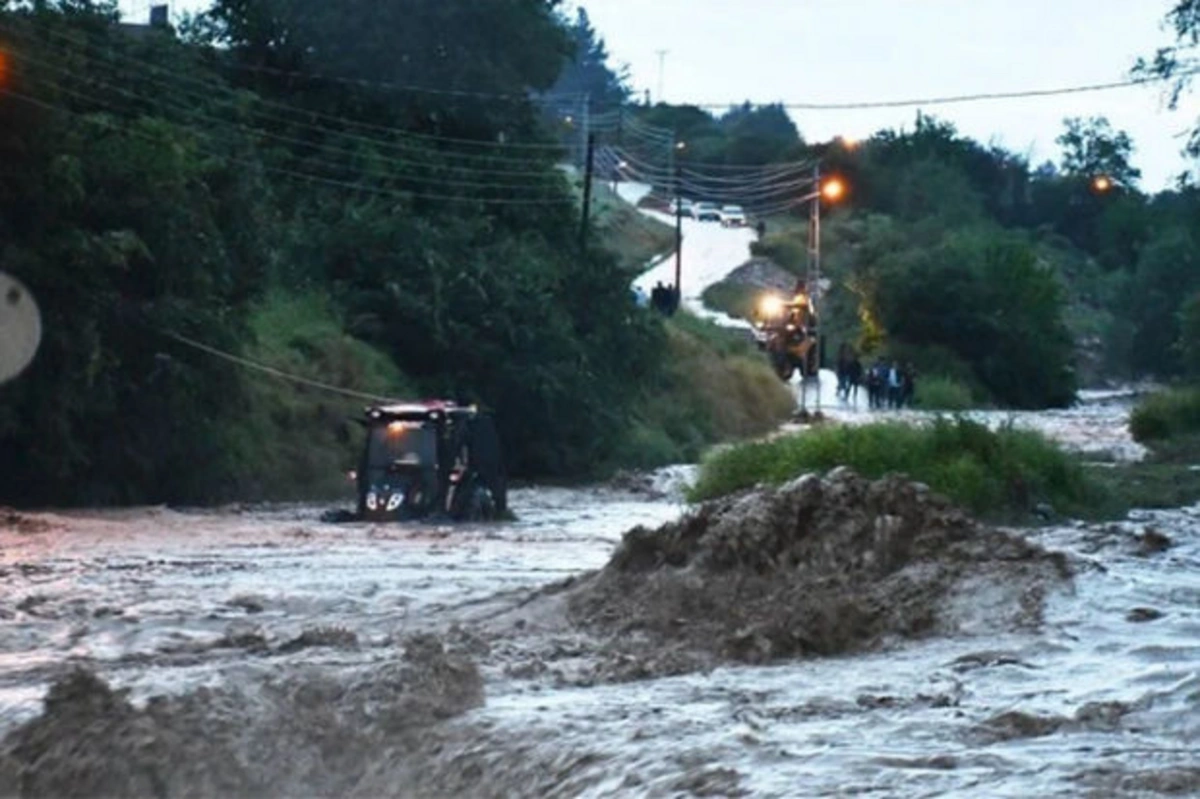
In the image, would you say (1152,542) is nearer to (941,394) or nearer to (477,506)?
(477,506)

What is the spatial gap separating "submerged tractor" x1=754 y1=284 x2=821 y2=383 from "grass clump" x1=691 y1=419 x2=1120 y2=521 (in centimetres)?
3735

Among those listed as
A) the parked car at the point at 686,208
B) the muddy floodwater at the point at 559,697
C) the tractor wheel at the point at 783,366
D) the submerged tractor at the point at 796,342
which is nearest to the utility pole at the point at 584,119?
the parked car at the point at 686,208

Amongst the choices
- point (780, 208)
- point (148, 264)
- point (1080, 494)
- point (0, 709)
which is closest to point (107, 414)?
point (148, 264)

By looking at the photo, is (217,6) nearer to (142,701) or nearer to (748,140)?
(142,701)

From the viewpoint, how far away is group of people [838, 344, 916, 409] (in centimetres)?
6812

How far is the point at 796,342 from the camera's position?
70.3 metres

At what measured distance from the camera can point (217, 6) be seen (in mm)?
54219

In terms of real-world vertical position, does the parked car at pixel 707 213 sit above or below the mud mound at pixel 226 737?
above

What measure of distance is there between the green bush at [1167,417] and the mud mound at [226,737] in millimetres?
38166

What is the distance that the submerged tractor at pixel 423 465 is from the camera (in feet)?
101

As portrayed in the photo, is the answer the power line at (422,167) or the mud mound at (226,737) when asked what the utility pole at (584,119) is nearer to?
the power line at (422,167)

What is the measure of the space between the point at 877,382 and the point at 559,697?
56.1 metres

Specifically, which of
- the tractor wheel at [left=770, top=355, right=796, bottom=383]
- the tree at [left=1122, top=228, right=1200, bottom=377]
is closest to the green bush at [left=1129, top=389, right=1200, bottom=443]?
the tractor wheel at [left=770, top=355, right=796, bottom=383]

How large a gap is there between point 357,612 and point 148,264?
16.1m
